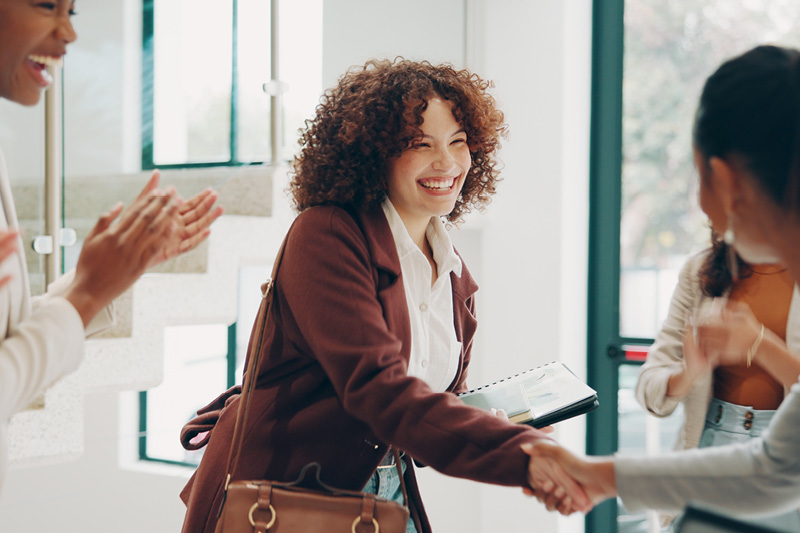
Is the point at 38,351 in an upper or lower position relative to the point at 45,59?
lower

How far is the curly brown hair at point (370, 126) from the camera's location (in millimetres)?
1533

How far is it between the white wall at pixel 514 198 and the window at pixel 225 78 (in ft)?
0.72

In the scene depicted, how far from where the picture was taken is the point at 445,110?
1.59 meters

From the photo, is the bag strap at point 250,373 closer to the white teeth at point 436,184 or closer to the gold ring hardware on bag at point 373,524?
the gold ring hardware on bag at point 373,524

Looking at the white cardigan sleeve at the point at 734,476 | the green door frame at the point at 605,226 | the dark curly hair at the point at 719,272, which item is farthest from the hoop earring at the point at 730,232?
the green door frame at the point at 605,226

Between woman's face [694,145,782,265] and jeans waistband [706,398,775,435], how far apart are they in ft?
3.09

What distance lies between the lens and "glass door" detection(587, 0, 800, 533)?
3.24 meters

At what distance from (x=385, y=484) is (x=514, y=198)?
1.86 meters

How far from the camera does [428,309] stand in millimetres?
1571

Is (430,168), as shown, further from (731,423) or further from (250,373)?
(731,423)

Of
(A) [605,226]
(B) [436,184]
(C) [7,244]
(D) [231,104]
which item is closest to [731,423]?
(B) [436,184]

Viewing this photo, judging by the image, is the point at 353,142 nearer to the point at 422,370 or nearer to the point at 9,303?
the point at 422,370

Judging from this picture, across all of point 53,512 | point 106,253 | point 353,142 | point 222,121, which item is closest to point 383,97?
point 353,142

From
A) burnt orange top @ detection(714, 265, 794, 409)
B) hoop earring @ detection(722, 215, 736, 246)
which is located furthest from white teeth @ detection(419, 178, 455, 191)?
burnt orange top @ detection(714, 265, 794, 409)
